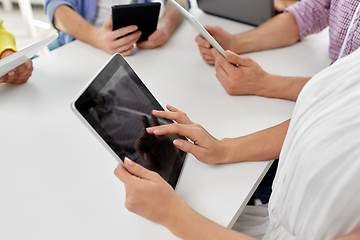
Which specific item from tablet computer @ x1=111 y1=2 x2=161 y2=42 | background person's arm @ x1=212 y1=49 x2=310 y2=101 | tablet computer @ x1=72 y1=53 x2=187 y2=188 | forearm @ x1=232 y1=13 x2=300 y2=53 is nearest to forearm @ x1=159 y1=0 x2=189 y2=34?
tablet computer @ x1=111 y1=2 x2=161 y2=42

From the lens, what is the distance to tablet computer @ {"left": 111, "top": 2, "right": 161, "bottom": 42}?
102 cm

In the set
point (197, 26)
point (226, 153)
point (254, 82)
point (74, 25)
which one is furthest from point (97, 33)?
point (226, 153)

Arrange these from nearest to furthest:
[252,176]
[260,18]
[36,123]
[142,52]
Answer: [252,176], [36,123], [142,52], [260,18]

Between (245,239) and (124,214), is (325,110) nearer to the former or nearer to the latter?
(245,239)

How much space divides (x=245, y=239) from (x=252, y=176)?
0.17m

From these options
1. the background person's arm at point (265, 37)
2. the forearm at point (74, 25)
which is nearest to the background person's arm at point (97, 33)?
the forearm at point (74, 25)

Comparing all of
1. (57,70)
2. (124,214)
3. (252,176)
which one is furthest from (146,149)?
(57,70)

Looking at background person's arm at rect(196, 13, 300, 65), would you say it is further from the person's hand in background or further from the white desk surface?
the person's hand in background

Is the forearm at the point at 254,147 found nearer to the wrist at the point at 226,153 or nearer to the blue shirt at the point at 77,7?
the wrist at the point at 226,153

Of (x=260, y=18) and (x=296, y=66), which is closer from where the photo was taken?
(x=296, y=66)

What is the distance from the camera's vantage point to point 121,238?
0.60 meters

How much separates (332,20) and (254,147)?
21.5 inches

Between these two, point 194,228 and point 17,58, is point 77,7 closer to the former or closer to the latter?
point 17,58

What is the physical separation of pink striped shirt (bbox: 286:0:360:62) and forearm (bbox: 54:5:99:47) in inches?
27.5
